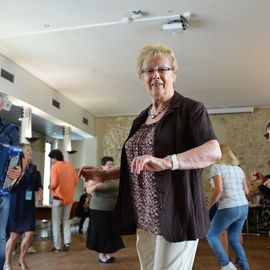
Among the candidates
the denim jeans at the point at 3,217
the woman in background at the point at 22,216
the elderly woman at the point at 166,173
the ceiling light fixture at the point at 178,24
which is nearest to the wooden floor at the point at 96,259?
the woman in background at the point at 22,216

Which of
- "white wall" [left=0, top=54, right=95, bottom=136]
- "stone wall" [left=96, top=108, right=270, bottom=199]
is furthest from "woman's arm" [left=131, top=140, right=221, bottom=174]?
"stone wall" [left=96, top=108, right=270, bottom=199]

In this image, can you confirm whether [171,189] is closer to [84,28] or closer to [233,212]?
[233,212]

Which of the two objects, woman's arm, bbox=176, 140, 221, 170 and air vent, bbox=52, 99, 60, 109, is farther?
air vent, bbox=52, 99, 60, 109

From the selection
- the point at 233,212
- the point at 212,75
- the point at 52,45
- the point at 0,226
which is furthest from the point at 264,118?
the point at 0,226

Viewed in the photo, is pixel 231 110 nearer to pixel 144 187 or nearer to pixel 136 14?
pixel 136 14

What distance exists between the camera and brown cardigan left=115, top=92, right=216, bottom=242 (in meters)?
1.23

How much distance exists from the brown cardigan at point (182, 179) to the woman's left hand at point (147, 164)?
14 cm

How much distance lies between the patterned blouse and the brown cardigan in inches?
1.5

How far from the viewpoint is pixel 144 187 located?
138cm

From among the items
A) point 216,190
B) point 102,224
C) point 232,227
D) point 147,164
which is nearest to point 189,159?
point 147,164

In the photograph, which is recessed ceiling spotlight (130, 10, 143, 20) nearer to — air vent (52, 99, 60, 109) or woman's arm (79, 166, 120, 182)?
woman's arm (79, 166, 120, 182)

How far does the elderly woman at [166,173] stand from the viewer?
122 cm

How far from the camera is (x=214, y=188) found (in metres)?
3.86

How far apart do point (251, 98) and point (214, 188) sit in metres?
6.63
